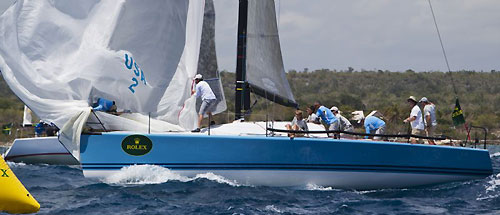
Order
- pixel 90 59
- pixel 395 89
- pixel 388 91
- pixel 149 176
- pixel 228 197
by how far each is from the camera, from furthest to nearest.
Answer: pixel 395 89 → pixel 388 91 → pixel 90 59 → pixel 149 176 → pixel 228 197

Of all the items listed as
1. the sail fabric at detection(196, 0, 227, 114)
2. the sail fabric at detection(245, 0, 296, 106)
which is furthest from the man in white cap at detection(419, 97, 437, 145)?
the sail fabric at detection(196, 0, 227, 114)

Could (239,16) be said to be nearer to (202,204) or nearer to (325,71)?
(202,204)

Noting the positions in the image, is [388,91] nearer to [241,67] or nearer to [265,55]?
[265,55]

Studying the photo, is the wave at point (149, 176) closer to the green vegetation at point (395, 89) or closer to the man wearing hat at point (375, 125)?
the man wearing hat at point (375, 125)

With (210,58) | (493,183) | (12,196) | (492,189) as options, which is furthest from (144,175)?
(493,183)

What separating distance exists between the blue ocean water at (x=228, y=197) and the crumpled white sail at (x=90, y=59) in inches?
50.4

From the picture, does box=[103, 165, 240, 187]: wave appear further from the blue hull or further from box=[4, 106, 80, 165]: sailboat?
box=[4, 106, 80, 165]: sailboat

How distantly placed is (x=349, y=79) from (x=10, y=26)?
6116 centimetres

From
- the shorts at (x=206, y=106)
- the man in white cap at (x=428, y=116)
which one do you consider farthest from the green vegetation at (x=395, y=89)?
the shorts at (x=206, y=106)

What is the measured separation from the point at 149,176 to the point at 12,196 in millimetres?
4948

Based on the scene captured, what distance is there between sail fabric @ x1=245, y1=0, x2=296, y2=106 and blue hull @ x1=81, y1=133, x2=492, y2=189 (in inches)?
107

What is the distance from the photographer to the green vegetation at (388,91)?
46094mm

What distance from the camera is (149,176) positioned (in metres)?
14.9

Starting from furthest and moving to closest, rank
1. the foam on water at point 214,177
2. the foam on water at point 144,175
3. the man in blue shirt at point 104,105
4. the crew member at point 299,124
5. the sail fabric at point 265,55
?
the sail fabric at point 265,55
the man in blue shirt at point 104,105
the crew member at point 299,124
the foam on water at point 144,175
the foam on water at point 214,177
